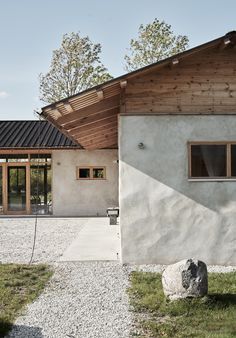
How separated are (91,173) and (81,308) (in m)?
15.6

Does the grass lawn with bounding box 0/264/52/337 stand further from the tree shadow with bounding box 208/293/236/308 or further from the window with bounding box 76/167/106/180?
the window with bounding box 76/167/106/180

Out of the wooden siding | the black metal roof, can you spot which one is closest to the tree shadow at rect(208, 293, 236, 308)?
the wooden siding

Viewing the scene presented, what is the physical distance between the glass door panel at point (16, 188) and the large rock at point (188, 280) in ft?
54.2

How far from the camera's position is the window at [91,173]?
71.3ft

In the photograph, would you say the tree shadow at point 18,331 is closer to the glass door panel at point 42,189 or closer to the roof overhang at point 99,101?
the roof overhang at point 99,101

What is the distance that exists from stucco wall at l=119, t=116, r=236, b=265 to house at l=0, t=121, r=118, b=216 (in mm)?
12186

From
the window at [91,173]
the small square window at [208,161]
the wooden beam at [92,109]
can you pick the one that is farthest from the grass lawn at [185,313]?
the window at [91,173]

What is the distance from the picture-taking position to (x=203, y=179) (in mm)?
9250

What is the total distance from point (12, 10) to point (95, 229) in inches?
299

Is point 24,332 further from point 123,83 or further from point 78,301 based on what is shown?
point 123,83

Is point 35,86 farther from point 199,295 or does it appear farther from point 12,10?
point 199,295

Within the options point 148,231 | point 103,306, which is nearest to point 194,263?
point 103,306

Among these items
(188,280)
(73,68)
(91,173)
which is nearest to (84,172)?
(91,173)

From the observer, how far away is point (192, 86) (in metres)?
9.27
